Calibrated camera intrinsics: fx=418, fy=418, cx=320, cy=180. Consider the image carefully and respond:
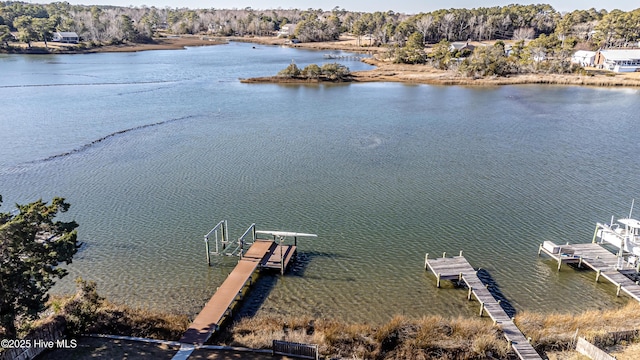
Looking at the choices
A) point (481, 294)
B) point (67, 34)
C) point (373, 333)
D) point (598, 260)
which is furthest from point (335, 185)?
point (67, 34)

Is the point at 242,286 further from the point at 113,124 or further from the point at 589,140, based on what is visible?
the point at 589,140

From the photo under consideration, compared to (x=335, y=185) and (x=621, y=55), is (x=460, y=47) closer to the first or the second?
(x=621, y=55)

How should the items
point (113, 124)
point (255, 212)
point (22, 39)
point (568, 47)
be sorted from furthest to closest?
point (22, 39) < point (568, 47) < point (113, 124) < point (255, 212)

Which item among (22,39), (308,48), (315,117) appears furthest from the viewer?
(308,48)

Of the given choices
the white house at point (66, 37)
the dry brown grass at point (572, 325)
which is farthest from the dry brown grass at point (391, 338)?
the white house at point (66, 37)

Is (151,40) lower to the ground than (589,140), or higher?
higher

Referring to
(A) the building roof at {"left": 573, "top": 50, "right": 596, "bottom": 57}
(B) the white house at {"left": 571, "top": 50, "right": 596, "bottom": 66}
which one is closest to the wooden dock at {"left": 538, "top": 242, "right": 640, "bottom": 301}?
(B) the white house at {"left": 571, "top": 50, "right": 596, "bottom": 66}

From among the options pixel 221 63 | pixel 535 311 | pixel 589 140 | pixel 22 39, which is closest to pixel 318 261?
pixel 535 311

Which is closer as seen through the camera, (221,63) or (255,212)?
(255,212)

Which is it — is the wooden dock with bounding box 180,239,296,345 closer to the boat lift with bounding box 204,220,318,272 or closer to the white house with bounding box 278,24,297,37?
the boat lift with bounding box 204,220,318,272
